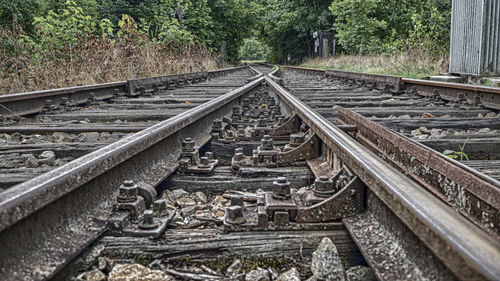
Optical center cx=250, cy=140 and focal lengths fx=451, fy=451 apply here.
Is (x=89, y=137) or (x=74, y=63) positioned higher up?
(x=74, y=63)

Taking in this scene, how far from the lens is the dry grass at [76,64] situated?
20.6 ft

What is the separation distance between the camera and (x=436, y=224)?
1031 mm

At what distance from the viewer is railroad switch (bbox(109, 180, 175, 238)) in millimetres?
1551

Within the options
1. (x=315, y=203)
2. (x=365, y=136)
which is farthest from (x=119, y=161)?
(x=365, y=136)

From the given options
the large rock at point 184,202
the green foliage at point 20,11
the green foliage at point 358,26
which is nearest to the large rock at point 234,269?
the large rock at point 184,202

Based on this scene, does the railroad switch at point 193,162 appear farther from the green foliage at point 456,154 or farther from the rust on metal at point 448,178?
the green foliage at point 456,154

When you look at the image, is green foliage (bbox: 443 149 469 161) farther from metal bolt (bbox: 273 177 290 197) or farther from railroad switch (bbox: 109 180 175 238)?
railroad switch (bbox: 109 180 175 238)

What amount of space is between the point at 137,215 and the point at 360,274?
2.69ft

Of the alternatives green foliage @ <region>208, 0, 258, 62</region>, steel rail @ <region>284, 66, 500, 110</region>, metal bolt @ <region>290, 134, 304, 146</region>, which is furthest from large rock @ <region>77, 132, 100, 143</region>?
green foliage @ <region>208, 0, 258, 62</region>

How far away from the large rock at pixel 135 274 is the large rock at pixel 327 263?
438 mm

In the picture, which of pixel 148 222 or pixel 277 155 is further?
pixel 277 155

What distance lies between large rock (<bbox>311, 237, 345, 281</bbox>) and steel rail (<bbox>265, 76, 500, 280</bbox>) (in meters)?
0.23

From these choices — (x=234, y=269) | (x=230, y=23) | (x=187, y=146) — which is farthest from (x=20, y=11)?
(x=234, y=269)

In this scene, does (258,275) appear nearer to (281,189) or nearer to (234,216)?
(234,216)
